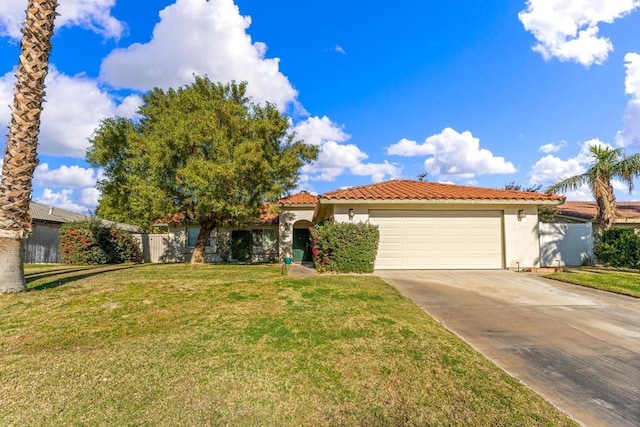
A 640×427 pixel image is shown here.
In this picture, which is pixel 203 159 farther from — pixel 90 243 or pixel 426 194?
pixel 426 194

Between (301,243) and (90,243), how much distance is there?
11.3 m

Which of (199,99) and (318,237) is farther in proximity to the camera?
(199,99)

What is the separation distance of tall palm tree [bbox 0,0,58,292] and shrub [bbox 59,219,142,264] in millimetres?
10750

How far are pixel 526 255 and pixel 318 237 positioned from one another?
8.11 meters

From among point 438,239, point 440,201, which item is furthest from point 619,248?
point 440,201

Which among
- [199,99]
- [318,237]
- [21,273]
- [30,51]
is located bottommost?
[21,273]

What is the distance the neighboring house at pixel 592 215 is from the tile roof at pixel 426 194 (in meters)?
5.85

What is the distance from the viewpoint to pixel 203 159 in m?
15.2

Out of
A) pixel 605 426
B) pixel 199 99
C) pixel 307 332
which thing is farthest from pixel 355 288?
pixel 199 99

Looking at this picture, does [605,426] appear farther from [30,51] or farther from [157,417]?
[30,51]

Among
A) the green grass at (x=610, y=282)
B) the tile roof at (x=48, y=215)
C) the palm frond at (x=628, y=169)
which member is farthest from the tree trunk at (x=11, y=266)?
the palm frond at (x=628, y=169)

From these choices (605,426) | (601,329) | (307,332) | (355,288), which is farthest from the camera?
(355,288)

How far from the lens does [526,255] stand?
13.2m

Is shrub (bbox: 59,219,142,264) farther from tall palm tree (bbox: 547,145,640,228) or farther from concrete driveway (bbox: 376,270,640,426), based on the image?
tall palm tree (bbox: 547,145,640,228)
